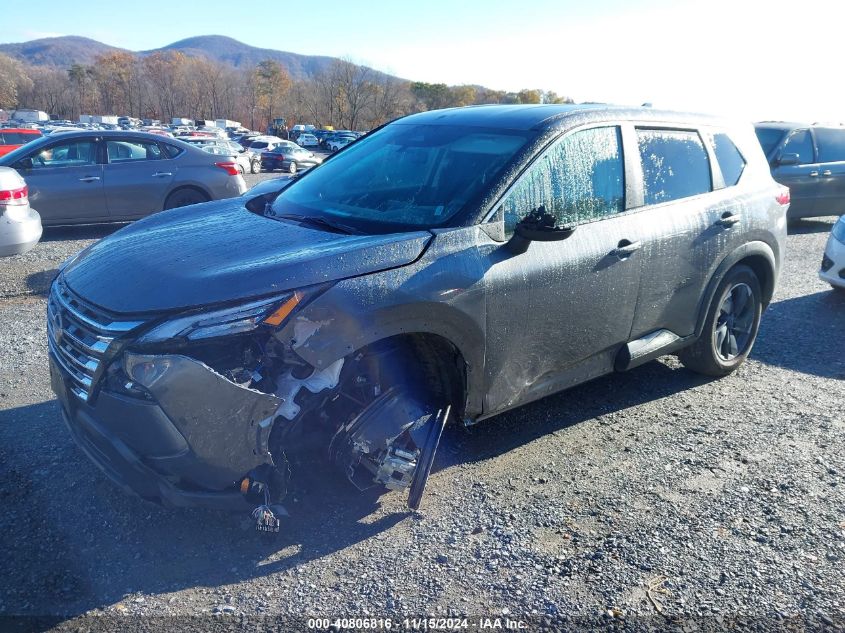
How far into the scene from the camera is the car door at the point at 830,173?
458 inches

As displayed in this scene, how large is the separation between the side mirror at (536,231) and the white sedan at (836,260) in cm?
537

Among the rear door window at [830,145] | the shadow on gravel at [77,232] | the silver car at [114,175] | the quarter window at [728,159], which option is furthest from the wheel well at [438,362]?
the rear door window at [830,145]

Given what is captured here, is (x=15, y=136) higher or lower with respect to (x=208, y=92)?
lower

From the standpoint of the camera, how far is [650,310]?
4051 millimetres

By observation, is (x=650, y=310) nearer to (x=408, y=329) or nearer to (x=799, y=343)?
(x=408, y=329)

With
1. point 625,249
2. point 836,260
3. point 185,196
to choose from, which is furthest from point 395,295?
point 185,196

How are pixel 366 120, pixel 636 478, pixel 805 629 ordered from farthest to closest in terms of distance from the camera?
pixel 366 120
pixel 636 478
pixel 805 629

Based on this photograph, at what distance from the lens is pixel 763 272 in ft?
16.4

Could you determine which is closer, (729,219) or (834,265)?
(729,219)

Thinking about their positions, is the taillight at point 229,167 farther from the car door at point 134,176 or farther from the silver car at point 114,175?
the car door at point 134,176

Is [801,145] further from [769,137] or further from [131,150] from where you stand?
[131,150]

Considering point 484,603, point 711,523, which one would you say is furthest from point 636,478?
point 484,603

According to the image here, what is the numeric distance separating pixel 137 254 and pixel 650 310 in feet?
9.25

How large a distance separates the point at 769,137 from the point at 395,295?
10.9 metres
